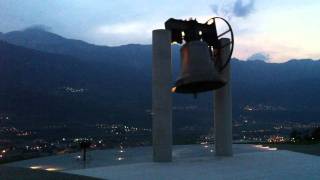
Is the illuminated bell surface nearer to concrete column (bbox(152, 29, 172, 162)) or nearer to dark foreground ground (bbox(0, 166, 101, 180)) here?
concrete column (bbox(152, 29, 172, 162))

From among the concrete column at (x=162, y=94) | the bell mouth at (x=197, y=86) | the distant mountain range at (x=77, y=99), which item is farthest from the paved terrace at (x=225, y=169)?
the distant mountain range at (x=77, y=99)

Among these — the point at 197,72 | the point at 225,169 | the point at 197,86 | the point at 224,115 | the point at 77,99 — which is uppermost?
the point at 77,99

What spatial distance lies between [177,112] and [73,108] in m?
25.6

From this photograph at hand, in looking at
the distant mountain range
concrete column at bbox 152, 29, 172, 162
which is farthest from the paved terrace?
the distant mountain range

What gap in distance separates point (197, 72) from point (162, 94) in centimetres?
394

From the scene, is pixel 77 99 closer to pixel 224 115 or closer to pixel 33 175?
pixel 224 115

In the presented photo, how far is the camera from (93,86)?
181 metres

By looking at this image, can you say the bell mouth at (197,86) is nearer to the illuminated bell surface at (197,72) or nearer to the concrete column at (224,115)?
the illuminated bell surface at (197,72)

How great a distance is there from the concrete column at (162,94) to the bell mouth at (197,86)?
3063mm

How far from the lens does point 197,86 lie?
46.3ft

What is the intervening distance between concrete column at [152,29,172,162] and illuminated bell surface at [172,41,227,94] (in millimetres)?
2843

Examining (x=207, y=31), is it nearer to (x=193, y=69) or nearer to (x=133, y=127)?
(x=193, y=69)

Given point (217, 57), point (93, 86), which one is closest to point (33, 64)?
point (93, 86)

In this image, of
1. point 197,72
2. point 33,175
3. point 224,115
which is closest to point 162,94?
point 224,115
